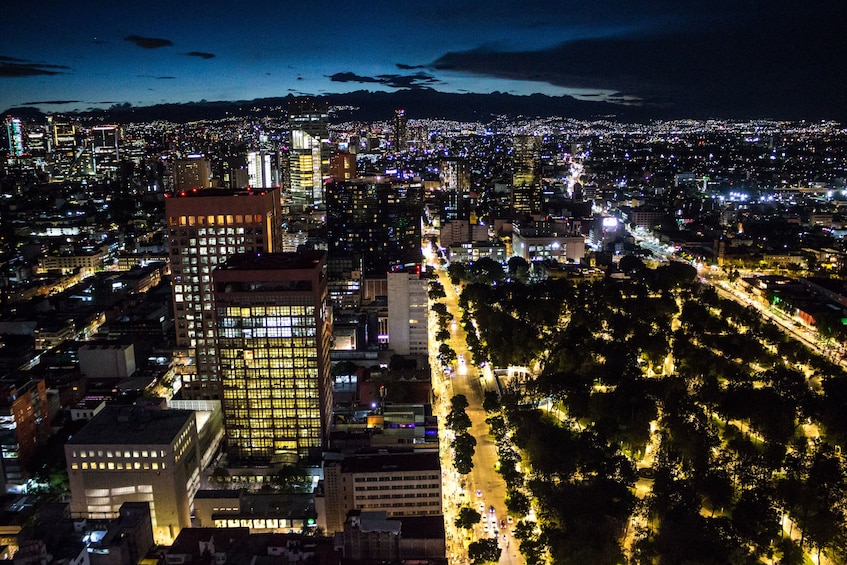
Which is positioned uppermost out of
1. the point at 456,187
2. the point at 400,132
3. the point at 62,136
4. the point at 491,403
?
the point at 400,132

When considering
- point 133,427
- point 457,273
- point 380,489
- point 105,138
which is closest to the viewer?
point 380,489

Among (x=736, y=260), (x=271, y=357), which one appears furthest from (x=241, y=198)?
(x=736, y=260)

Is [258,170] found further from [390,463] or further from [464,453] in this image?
[390,463]

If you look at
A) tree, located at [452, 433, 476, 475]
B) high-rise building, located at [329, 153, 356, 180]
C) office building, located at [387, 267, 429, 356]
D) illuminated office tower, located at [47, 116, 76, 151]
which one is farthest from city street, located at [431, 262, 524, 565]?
illuminated office tower, located at [47, 116, 76, 151]

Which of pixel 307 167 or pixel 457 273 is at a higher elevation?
pixel 307 167

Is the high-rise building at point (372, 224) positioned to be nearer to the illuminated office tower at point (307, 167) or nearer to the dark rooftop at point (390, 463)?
the illuminated office tower at point (307, 167)

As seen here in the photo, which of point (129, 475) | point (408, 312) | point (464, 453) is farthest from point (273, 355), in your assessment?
point (408, 312)

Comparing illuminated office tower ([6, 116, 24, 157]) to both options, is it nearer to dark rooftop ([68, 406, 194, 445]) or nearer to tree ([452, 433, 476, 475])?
dark rooftop ([68, 406, 194, 445])
